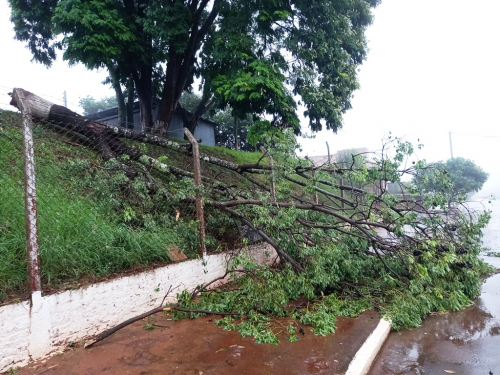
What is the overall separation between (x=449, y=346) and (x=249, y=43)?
7130 mm

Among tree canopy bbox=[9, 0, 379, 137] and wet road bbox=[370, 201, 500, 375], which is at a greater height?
tree canopy bbox=[9, 0, 379, 137]

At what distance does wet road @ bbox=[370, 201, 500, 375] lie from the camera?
2.91 meters

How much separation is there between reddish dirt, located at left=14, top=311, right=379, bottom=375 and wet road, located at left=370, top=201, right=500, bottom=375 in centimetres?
33

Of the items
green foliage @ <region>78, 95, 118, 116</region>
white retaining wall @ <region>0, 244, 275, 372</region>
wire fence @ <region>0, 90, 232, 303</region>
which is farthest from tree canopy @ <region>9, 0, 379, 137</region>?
→ green foliage @ <region>78, 95, 118, 116</region>

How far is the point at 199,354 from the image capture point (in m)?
2.93

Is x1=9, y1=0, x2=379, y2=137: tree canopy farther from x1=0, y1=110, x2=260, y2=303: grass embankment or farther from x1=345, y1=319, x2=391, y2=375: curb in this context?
x1=345, y1=319, x2=391, y2=375: curb

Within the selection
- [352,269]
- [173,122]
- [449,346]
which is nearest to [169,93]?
[173,122]

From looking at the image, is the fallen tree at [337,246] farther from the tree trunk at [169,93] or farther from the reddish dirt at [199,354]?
the tree trunk at [169,93]

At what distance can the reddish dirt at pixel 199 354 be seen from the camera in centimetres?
265

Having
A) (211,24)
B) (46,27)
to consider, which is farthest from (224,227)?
(46,27)

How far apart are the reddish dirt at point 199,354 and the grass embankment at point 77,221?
24.8 inches

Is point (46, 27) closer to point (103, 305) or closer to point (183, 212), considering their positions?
point (183, 212)

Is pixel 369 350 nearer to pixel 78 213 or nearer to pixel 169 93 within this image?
pixel 78 213

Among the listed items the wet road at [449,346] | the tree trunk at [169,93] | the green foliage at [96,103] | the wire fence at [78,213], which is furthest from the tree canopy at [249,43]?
the green foliage at [96,103]
